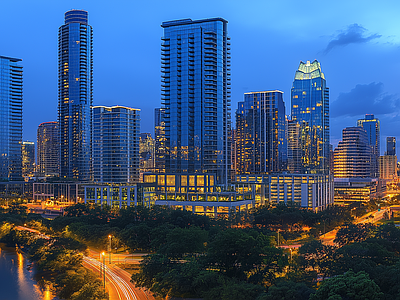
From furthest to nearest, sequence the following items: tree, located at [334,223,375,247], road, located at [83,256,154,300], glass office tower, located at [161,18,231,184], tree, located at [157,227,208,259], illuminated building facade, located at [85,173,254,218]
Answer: glass office tower, located at [161,18,231,184] → illuminated building facade, located at [85,173,254,218] → tree, located at [334,223,375,247] → tree, located at [157,227,208,259] → road, located at [83,256,154,300]

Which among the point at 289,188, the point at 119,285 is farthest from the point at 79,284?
the point at 289,188

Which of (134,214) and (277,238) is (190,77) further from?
(277,238)

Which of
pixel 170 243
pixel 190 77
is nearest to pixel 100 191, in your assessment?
pixel 190 77

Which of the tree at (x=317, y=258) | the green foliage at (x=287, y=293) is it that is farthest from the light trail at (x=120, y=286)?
the tree at (x=317, y=258)

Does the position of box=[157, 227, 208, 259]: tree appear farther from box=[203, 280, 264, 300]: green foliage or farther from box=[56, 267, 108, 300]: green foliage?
box=[203, 280, 264, 300]: green foliage

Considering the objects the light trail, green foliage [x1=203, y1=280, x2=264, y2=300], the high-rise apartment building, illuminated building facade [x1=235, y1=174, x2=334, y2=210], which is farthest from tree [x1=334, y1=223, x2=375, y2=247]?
the high-rise apartment building

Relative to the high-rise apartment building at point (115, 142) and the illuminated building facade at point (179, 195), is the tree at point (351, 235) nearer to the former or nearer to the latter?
the illuminated building facade at point (179, 195)
